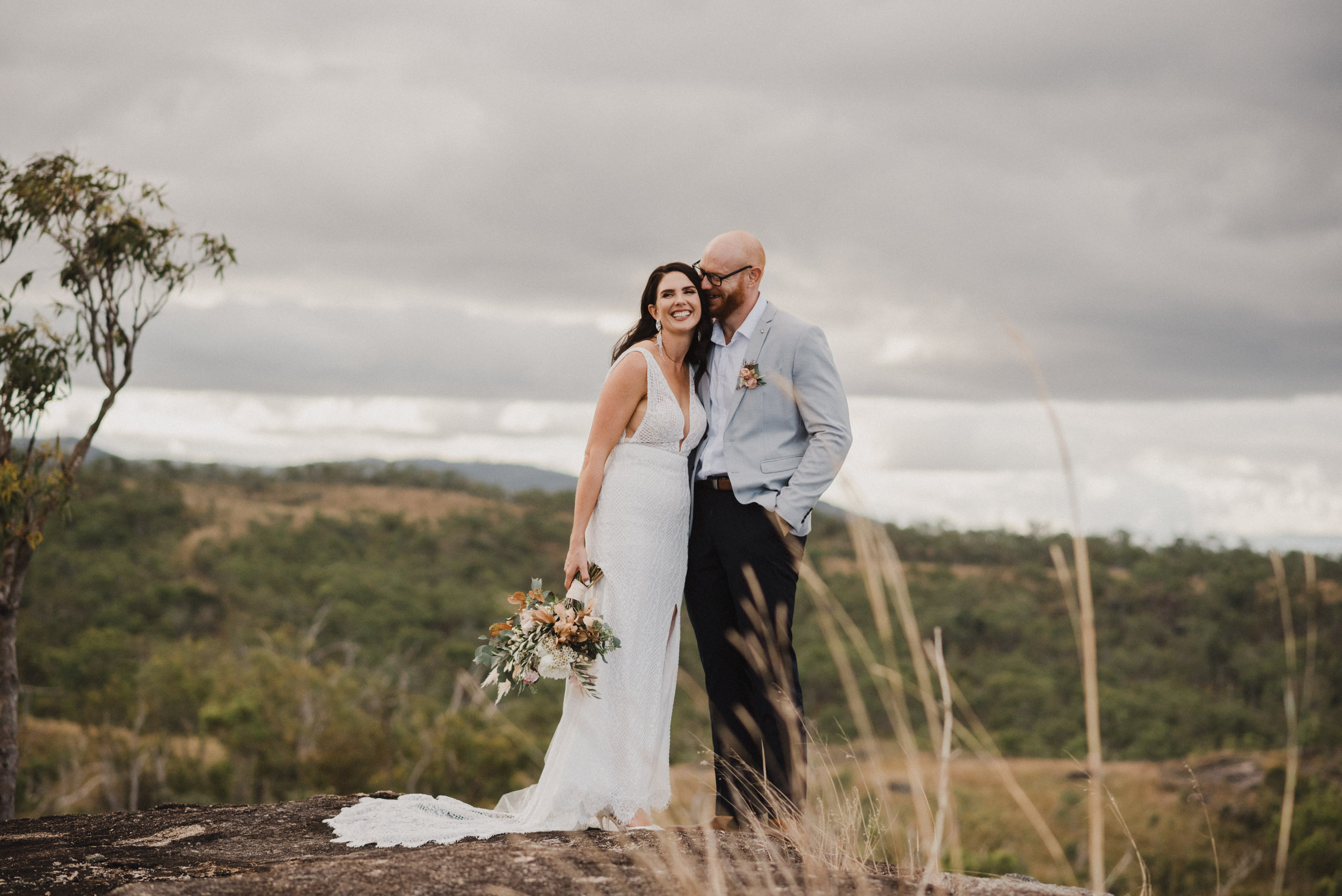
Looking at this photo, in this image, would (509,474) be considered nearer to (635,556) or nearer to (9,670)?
(9,670)

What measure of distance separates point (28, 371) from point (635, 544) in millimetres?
4182

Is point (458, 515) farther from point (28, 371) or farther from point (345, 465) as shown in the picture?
point (28, 371)

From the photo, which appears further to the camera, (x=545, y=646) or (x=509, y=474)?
(x=509, y=474)

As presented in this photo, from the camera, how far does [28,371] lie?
613 centimetres

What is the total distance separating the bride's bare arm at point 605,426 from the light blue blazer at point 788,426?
1.27 feet

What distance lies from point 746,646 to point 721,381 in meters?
1.16

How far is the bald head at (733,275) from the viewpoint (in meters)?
4.47

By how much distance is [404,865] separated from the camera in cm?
328

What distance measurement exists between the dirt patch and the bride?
1.33 ft

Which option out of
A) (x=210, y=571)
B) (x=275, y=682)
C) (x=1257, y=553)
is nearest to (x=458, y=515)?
(x=210, y=571)

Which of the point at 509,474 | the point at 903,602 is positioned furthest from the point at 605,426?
the point at 509,474

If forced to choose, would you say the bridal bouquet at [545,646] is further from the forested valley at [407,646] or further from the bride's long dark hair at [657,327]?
the bride's long dark hair at [657,327]

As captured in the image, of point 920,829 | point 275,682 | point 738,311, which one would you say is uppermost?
point 738,311

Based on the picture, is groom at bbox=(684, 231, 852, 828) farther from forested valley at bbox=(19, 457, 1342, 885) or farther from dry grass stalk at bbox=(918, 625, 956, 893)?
dry grass stalk at bbox=(918, 625, 956, 893)
